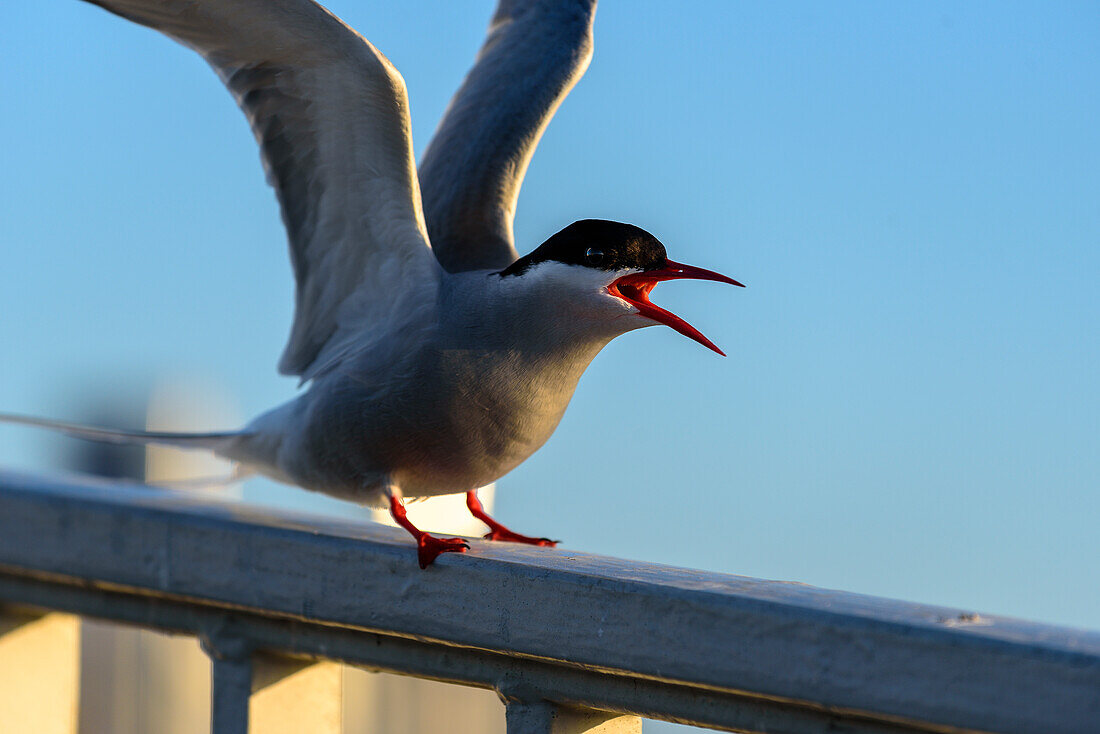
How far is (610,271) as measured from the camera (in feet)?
6.37

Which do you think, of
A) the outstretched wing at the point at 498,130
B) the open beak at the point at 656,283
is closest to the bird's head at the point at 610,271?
the open beak at the point at 656,283

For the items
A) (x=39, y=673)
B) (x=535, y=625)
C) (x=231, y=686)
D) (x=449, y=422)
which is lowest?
(x=39, y=673)

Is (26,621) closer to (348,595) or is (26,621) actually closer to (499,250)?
(348,595)

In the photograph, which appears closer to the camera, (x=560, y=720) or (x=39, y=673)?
(x=560, y=720)

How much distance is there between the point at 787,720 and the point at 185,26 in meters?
1.64

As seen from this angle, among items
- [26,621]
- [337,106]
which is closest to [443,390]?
[337,106]

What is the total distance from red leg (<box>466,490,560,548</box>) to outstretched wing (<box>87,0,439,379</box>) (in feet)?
1.35

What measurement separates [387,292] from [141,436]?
0.54 meters

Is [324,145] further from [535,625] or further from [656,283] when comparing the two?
[535,625]

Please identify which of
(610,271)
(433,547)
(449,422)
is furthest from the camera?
(449,422)

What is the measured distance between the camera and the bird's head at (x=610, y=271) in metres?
1.93

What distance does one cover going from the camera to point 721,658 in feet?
3.83

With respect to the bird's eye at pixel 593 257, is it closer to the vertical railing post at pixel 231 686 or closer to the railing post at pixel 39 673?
the vertical railing post at pixel 231 686

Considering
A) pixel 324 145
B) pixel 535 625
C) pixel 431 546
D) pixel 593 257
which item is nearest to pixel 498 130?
pixel 324 145
